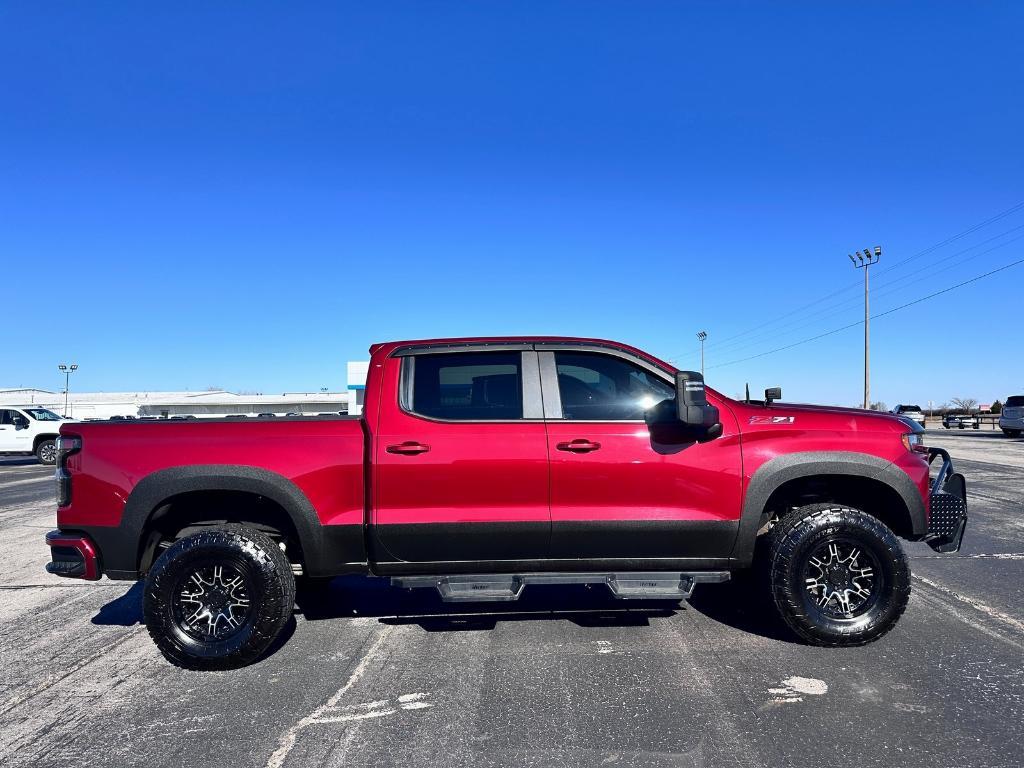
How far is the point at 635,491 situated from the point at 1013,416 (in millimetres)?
32265

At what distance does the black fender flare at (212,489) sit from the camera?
398 cm

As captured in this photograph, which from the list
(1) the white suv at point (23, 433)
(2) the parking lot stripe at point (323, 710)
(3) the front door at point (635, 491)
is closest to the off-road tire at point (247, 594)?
(2) the parking lot stripe at point (323, 710)

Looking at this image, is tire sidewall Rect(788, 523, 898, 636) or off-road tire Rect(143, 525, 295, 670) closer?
off-road tire Rect(143, 525, 295, 670)

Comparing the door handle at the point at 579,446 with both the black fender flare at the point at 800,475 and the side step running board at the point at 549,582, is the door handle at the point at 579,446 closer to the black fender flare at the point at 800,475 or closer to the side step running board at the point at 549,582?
the side step running board at the point at 549,582

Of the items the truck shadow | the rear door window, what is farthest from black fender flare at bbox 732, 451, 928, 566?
the rear door window

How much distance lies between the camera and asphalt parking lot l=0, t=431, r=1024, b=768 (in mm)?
2941

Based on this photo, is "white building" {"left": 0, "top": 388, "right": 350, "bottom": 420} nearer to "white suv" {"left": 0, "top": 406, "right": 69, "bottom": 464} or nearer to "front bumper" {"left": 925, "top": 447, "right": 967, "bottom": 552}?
"white suv" {"left": 0, "top": 406, "right": 69, "bottom": 464}

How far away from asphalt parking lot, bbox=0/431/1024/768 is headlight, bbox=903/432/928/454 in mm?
1240

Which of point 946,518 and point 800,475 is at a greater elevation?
point 800,475

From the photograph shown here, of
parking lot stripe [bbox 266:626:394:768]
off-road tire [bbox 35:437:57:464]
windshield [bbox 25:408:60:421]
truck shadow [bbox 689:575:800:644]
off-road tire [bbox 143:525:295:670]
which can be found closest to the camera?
parking lot stripe [bbox 266:626:394:768]

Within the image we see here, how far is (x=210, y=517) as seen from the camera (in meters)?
4.36

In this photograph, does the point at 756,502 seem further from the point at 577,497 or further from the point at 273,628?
the point at 273,628

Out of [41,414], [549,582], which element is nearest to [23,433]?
[41,414]

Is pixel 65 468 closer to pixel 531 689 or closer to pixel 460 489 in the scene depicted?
pixel 460 489
